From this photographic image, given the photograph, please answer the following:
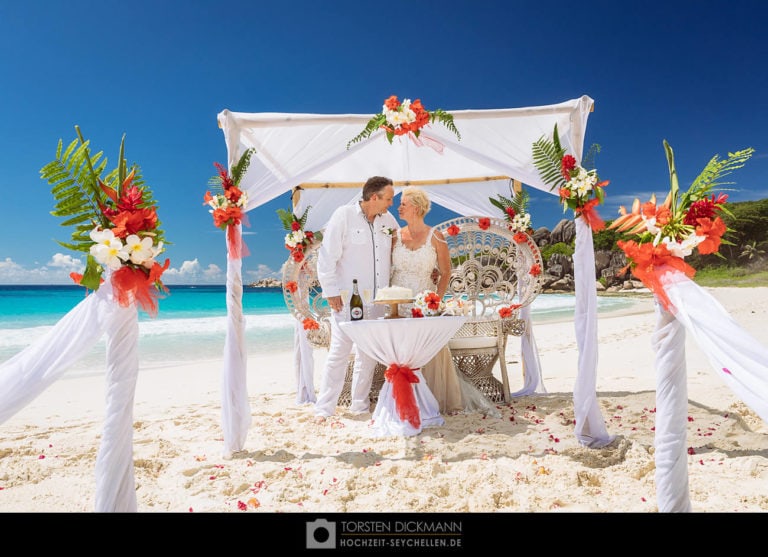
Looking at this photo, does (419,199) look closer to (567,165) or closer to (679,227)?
(567,165)

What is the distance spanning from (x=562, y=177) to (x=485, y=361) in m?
2.04

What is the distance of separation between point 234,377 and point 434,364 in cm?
185

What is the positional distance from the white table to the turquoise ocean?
4.52 ft

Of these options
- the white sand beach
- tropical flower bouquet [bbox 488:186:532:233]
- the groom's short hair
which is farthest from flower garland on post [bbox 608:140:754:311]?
tropical flower bouquet [bbox 488:186:532:233]

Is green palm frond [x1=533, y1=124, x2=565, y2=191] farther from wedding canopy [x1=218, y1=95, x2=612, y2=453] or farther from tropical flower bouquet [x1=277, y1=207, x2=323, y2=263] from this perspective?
tropical flower bouquet [x1=277, y1=207, x2=323, y2=263]

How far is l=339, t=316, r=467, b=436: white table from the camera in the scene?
3613mm

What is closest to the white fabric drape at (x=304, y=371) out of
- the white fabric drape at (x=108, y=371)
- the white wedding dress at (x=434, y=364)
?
the white wedding dress at (x=434, y=364)

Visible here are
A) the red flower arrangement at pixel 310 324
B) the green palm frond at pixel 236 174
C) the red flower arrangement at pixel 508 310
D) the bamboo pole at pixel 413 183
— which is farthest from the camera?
the bamboo pole at pixel 413 183

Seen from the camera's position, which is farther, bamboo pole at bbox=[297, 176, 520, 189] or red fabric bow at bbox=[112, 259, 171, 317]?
bamboo pole at bbox=[297, 176, 520, 189]

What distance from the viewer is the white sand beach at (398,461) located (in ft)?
8.71

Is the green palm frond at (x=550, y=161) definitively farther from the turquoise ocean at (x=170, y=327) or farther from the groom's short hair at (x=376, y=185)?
the turquoise ocean at (x=170, y=327)

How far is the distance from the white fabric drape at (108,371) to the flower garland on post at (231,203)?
5.08ft
